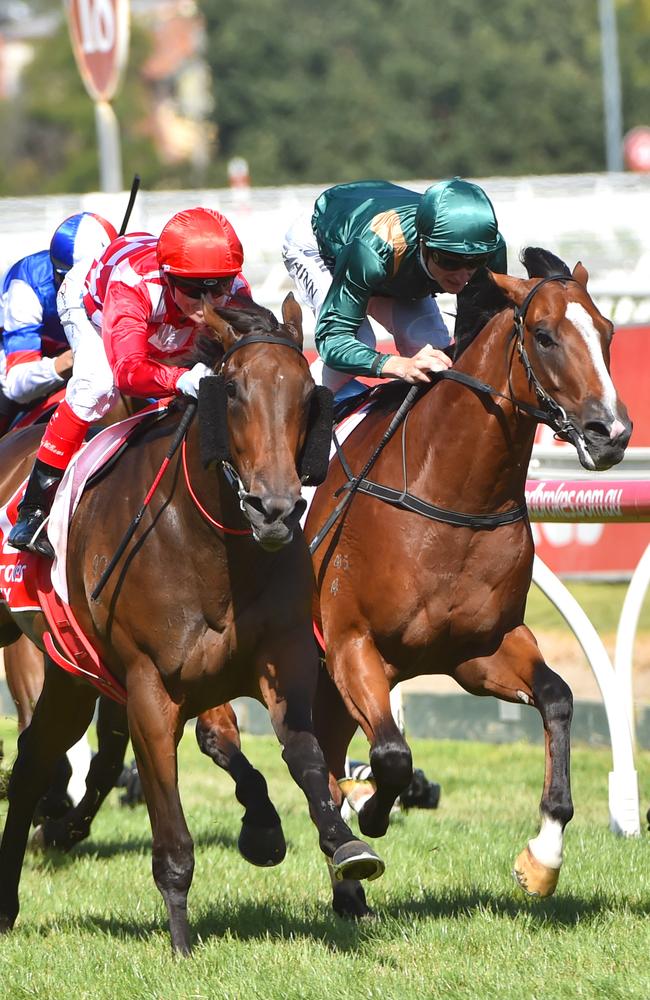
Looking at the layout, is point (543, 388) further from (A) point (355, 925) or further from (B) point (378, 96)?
(B) point (378, 96)

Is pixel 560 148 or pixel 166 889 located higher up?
pixel 166 889

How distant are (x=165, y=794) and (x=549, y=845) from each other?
1034mm

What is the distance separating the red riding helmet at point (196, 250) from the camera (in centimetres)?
459

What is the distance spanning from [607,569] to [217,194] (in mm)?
14645

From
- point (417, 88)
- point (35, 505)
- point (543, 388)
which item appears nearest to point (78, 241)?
point (35, 505)

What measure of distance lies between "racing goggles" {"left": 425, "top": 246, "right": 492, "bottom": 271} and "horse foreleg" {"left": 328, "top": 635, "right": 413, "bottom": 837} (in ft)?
3.69

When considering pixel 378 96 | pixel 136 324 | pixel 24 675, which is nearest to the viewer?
pixel 136 324

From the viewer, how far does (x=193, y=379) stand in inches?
175

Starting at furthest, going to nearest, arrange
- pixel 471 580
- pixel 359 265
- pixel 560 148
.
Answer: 1. pixel 560 148
2. pixel 359 265
3. pixel 471 580

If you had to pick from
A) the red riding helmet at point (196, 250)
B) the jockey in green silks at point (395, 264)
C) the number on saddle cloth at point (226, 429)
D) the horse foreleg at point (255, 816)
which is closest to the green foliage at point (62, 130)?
the jockey in green silks at point (395, 264)

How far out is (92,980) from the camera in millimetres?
4316

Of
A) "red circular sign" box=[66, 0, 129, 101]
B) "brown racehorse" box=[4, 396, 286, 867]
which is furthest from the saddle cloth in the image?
"red circular sign" box=[66, 0, 129, 101]

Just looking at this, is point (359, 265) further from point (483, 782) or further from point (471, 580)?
point (483, 782)

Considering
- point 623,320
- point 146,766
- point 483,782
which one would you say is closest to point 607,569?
point 623,320
